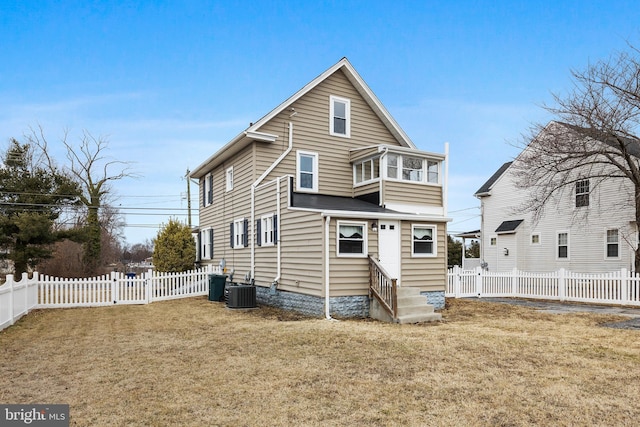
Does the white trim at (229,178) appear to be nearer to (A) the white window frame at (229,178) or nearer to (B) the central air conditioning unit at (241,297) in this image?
(A) the white window frame at (229,178)

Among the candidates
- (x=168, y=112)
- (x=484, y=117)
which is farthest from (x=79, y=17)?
(x=484, y=117)

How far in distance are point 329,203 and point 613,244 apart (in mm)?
16233

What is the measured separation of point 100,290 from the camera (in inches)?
617

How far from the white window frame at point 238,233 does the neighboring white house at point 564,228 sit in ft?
44.2

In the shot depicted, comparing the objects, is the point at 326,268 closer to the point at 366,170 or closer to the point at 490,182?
the point at 366,170

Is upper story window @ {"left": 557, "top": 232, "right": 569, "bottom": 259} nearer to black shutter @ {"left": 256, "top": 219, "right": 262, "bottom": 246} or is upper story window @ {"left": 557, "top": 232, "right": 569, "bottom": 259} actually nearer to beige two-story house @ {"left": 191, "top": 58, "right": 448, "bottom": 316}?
beige two-story house @ {"left": 191, "top": 58, "right": 448, "bottom": 316}

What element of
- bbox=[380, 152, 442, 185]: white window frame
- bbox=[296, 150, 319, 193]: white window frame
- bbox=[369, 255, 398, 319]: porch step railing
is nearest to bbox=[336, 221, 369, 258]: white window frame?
bbox=[369, 255, 398, 319]: porch step railing

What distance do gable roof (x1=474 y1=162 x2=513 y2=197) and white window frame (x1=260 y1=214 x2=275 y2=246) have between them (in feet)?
60.4

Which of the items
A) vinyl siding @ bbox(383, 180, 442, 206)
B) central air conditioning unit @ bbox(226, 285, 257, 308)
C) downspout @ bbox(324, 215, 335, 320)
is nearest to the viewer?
downspout @ bbox(324, 215, 335, 320)

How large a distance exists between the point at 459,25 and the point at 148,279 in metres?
15.5

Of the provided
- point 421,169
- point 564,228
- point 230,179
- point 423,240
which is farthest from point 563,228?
point 230,179

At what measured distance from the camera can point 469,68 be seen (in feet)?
60.7

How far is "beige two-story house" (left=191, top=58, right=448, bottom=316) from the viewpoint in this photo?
12.4 metres

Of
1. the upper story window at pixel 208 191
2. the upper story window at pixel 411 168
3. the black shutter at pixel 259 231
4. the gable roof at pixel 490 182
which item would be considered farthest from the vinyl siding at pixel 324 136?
the gable roof at pixel 490 182
